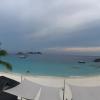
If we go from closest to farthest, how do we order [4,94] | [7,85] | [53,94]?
[53,94], [4,94], [7,85]

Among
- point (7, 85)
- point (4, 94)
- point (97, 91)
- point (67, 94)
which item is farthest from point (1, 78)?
point (97, 91)

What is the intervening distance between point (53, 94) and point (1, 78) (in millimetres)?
3336

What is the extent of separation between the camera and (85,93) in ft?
32.6

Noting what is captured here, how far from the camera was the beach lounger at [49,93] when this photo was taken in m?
10.2

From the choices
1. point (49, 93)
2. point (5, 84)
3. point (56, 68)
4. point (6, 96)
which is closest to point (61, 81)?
point (5, 84)

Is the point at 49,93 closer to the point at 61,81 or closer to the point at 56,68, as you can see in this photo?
the point at 61,81

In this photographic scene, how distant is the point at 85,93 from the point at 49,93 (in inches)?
52.3

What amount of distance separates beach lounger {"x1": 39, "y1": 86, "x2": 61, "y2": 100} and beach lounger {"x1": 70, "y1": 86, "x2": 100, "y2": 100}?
2.11 ft

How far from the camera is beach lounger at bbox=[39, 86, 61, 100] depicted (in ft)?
33.5

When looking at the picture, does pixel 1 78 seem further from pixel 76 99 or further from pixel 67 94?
pixel 76 99

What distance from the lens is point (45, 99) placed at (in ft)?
33.2

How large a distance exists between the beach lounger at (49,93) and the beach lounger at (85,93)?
0.64 metres

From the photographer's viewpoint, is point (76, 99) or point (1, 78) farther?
point (1, 78)

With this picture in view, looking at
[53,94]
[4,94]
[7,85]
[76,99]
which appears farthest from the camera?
[7,85]
